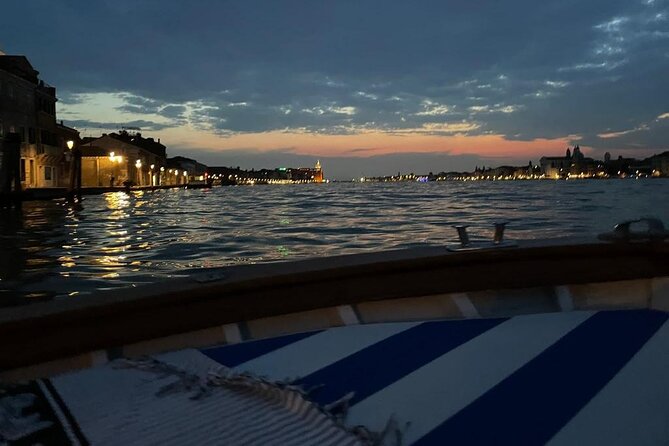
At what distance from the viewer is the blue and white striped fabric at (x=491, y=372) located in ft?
4.82

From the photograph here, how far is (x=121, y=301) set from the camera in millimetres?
2033

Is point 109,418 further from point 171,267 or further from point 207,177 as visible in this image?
point 207,177

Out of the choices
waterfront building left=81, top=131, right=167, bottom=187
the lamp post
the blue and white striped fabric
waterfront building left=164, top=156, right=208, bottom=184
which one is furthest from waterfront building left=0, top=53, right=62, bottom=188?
waterfront building left=164, top=156, right=208, bottom=184

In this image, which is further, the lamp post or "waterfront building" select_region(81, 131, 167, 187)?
the lamp post

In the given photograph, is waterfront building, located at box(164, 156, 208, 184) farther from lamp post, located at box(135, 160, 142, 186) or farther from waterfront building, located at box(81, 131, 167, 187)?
lamp post, located at box(135, 160, 142, 186)

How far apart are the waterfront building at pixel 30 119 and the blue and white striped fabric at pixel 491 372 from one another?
3680 centimetres

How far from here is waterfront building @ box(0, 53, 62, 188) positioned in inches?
1337

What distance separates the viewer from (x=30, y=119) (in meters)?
37.7

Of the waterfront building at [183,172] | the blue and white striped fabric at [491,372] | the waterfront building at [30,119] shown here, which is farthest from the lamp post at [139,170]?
the blue and white striped fabric at [491,372]

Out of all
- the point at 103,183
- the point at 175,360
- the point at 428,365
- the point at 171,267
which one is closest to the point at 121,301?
the point at 175,360

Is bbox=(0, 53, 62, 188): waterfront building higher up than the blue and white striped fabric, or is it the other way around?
bbox=(0, 53, 62, 188): waterfront building

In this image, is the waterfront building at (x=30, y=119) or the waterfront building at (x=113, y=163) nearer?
the waterfront building at (x=30, y=119)

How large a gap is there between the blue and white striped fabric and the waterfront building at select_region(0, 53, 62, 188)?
36.8 metres

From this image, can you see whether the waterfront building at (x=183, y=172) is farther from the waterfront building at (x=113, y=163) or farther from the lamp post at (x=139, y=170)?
the lamp post at (x=139, y=170)
